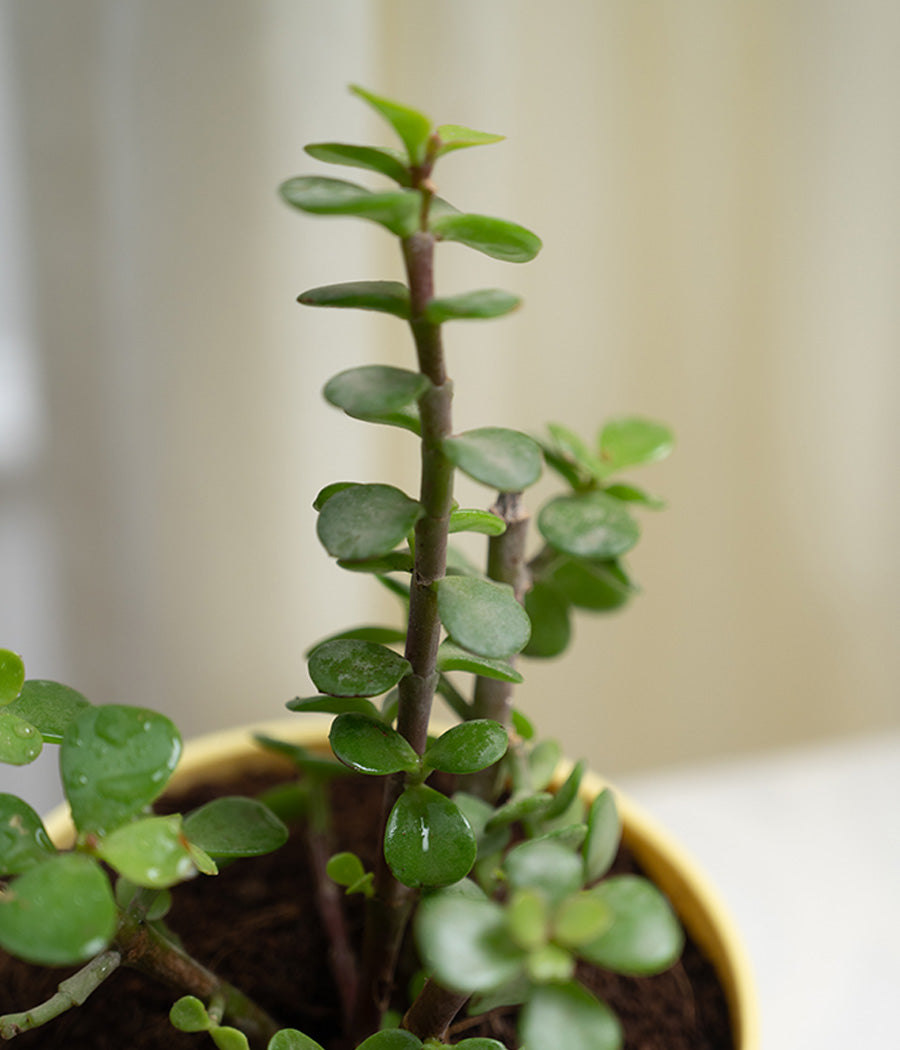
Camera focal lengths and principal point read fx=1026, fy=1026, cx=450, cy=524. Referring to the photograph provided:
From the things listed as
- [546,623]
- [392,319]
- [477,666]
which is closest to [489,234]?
[477,666]

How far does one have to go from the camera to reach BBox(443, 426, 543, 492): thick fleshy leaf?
0.30m

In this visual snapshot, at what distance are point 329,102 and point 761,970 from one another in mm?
784

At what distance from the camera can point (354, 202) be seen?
285 mm

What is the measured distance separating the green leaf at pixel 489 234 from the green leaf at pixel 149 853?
20cm

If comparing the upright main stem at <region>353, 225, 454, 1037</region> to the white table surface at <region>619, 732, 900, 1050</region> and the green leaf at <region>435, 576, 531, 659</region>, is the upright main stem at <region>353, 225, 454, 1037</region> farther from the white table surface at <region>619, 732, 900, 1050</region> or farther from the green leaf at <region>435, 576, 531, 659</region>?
the white table surface at <region>619, 732, 900, 1050</region>

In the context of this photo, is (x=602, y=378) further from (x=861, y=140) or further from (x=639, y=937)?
(x=639, y=937)

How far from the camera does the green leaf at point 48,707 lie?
384 millimetres

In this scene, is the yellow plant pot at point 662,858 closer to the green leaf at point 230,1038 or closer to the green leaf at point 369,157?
the green leaf at point 230,1038

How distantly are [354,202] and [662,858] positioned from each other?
464 millimetres

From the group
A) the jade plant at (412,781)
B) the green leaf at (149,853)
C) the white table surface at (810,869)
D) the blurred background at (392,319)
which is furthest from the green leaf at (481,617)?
the blurred background at (392,319)

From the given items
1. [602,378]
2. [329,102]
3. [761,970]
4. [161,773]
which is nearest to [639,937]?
[161,773]

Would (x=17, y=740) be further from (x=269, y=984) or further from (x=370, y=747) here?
(x=269, y=984)

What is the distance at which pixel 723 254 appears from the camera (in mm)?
1042

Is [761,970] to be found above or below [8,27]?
below
